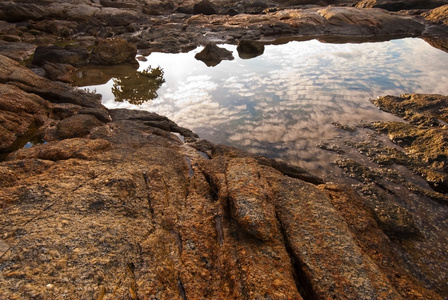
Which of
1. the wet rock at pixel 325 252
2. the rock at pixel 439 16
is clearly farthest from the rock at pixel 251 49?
the rock at pixel 439 16

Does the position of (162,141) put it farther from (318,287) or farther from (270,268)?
(318,287)

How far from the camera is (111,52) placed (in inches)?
921

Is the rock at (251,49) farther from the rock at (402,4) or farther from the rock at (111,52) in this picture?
the rock at (402,4)

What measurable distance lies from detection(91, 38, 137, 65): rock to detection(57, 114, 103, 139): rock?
1442cm

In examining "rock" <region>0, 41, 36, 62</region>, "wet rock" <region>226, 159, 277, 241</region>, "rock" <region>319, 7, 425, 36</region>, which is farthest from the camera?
"rock" <region>319, 7, 425, 36</region>

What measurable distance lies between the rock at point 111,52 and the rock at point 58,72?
3.31 m

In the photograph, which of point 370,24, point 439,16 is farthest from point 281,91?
point 439,16

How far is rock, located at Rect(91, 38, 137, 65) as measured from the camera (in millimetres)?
23375

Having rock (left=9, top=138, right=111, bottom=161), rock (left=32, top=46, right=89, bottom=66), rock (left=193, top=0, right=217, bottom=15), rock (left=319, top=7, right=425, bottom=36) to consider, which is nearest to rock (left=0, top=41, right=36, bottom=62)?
rock (left=32, top=46, right=89, bottom=66)

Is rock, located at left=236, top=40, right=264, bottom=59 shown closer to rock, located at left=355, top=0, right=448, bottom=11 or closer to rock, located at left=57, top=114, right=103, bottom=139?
rock, located at left=57, top=114, right=103, bottom=139

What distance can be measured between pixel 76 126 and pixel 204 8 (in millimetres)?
47319

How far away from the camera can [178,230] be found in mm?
6043

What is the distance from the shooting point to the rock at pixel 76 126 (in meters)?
10.6

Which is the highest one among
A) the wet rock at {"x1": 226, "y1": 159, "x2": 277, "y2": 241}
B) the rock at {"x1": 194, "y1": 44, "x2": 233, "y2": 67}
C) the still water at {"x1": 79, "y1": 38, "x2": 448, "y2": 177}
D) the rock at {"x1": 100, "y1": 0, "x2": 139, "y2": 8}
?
the rock at {"x1": 100, "y1": 0, "x2": 139, "y2": 8}
